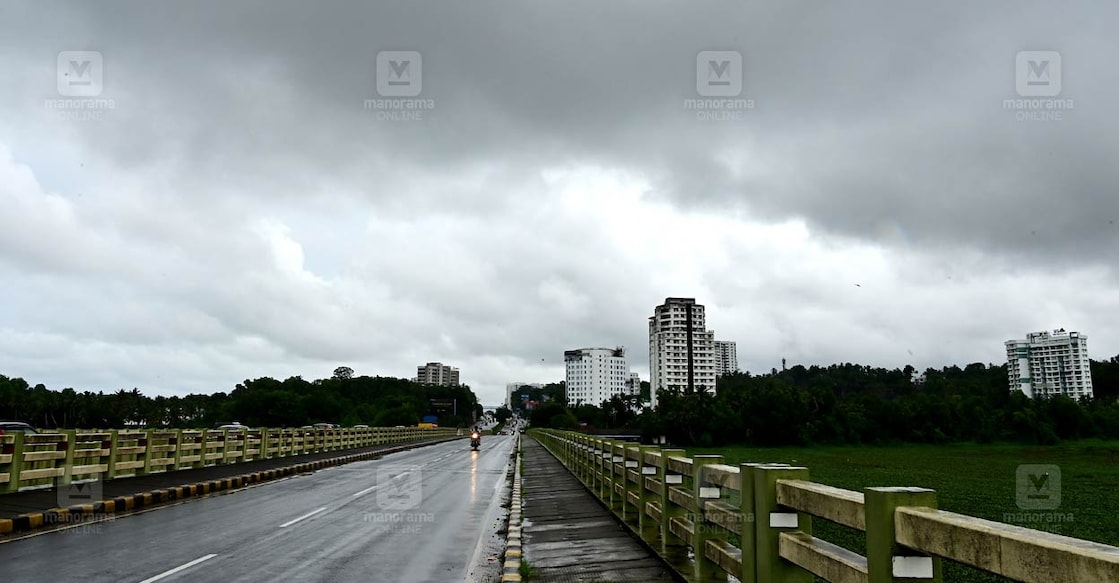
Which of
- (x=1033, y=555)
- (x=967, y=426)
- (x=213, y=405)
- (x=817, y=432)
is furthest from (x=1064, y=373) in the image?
(x=1033, y=555)

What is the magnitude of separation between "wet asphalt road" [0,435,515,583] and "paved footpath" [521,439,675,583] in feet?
2.48

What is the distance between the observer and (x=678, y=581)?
7562 millimetres

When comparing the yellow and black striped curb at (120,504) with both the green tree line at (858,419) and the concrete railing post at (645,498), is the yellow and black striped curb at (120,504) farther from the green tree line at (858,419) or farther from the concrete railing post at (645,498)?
the green tree line at (858,419)

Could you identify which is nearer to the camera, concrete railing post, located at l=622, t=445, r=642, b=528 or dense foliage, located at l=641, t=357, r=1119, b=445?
concrete railing post, located at l=622, t=445, r=642, b=528

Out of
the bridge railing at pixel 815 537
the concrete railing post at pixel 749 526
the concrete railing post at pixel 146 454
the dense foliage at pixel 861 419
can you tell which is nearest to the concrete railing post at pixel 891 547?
the bridge railing at pixel 815 537

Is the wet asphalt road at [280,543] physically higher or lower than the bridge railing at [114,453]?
lower

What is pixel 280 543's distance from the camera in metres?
11.9

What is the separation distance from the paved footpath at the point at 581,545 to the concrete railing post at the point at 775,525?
3145mm

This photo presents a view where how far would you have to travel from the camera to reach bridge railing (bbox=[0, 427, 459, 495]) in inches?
665

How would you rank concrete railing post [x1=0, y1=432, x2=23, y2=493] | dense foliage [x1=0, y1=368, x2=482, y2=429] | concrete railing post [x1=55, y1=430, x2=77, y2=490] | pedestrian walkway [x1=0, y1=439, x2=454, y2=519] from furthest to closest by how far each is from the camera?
dense foliage [x1=0, y1=368, x2=482, y2=429] → concrete railing post [x1=55, y1=430, x2=77, y2=490] → concrete railing post [x1=0, y1=432, x2=23, y2=493] → pedestrian walkway [x1=0, y1=439, x2=454, y2=519]

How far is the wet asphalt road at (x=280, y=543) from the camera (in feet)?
31.1

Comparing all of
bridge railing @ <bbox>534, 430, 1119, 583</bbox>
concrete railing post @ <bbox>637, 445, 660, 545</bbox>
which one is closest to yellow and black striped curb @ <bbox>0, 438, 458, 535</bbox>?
concrete railing post @ <bbox>637, 445, 660, 545</bbox>

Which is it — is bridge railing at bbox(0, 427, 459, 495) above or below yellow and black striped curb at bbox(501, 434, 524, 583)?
above

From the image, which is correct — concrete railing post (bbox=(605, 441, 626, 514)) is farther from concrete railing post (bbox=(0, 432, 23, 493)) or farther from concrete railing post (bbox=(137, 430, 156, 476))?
concrete railing post (bbox=(137, 430, 156, 476))
